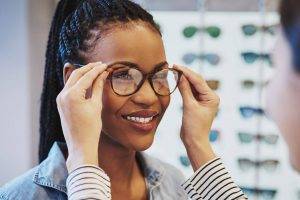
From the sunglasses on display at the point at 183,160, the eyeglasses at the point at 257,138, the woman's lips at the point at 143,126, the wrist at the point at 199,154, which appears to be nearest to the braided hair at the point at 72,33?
the woman's lips at the point at 143,126

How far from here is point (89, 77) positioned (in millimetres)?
957

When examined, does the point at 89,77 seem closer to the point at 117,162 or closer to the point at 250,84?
the point at 117,162

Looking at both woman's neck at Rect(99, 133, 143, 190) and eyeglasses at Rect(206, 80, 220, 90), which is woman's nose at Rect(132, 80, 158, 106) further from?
eyeglasses at Rect(206, 80, 220, 90)

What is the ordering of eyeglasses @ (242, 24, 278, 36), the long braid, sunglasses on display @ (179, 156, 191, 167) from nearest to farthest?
the long braid, eyeglasses @ (242, 24, 278, 36), sunglasses on display @ (179, 156, 191, 167)

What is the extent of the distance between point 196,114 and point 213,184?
187mm

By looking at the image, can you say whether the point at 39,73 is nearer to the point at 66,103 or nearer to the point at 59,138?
the point at 59,138

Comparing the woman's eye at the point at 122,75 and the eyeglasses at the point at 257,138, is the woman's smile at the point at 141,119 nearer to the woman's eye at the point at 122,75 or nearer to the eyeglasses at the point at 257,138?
the woman's eye at the point at 122,75

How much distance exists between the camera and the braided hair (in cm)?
109

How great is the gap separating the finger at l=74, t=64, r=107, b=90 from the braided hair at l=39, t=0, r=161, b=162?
0.36ft

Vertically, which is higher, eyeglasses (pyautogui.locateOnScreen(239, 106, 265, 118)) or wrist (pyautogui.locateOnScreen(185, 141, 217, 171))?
wrist (pyautogui.locateOnScreen(185, 141, 217, 171))

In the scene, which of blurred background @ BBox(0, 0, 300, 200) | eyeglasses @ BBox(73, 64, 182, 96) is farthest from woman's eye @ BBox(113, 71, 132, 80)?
blurred background @ BBox(0, 0, 300, 200)

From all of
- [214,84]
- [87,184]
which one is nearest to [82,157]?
[87,184]

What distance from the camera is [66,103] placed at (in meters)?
0.95

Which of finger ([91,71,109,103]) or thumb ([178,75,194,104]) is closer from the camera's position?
finger ([91,71,109,103])
